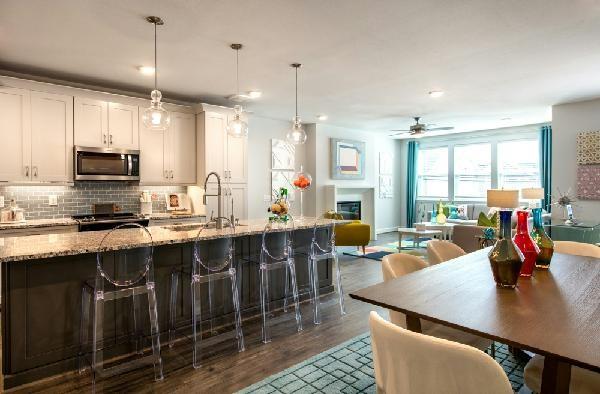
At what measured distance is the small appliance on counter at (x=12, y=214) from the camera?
13.8ft

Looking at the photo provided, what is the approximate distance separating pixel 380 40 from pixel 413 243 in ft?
17.5

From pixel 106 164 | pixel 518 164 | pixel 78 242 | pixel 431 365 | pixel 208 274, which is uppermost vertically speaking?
pixel 518 164

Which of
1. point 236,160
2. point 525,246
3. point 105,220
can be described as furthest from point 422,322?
point 236,160

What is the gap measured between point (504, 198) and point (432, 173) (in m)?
4.42

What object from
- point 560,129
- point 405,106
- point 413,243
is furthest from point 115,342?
point 560,129

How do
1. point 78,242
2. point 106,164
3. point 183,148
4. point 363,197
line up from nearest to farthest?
point 78,242 < point 106,164 < point 183,148 < point 363,197

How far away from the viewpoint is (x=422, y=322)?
2.17 metres

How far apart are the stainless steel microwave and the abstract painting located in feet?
14.1

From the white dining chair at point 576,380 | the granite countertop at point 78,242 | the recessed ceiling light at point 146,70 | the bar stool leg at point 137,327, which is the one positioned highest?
the recessed ceiling light at point 146,70

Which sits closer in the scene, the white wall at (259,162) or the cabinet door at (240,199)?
the cabinet door at (240,199)

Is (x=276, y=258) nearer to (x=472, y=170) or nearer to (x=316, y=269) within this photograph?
(x=316, y=269)

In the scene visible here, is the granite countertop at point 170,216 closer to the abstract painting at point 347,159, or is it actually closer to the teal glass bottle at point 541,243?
the abstract painting at point 347,159

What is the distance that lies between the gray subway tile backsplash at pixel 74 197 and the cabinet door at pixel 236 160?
1.12 meters

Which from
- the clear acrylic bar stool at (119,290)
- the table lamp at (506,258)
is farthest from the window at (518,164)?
the clear acrylic bar stool at (119,290)
